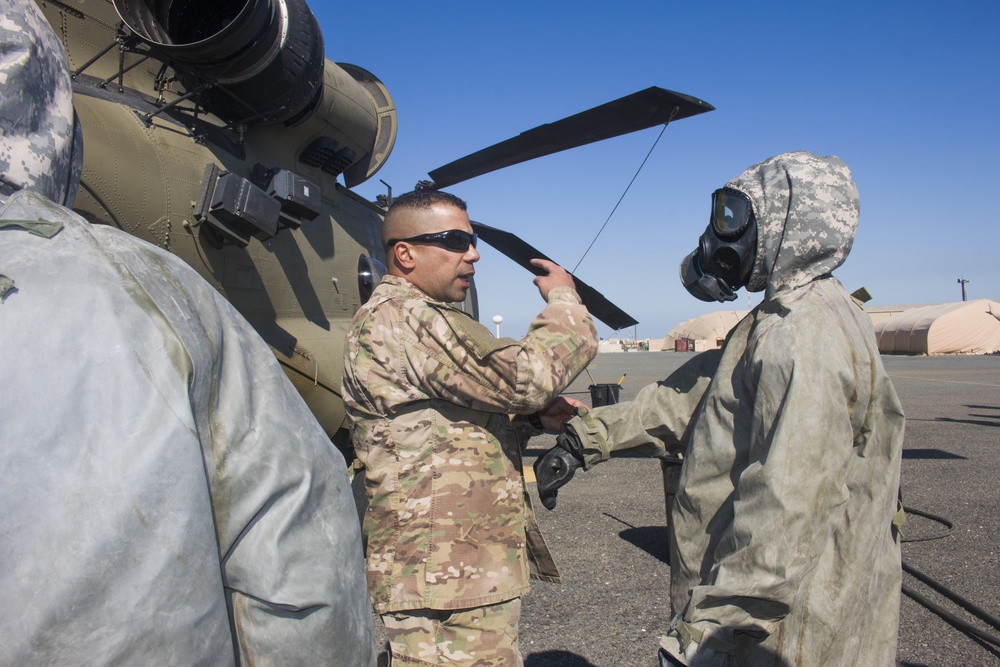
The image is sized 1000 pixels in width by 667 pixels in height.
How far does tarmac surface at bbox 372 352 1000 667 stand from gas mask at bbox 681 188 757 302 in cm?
185

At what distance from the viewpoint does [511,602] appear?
2.07m

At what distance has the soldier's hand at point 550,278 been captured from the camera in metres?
2.45

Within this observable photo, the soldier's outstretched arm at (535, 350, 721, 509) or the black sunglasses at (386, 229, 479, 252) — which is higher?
the black sunglasses at (386, 229, 479, 252)

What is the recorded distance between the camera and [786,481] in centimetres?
158

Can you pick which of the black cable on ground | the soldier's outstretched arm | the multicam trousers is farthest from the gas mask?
the black cable on ground

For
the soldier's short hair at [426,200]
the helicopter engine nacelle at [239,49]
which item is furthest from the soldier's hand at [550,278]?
the helicopter engine nacelle at [239,49]

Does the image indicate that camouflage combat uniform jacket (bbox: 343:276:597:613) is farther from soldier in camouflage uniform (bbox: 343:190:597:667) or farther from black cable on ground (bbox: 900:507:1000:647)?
black cable on ground (bbox: 900:507:1000:647)

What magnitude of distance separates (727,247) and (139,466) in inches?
70.9

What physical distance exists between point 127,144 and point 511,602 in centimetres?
326

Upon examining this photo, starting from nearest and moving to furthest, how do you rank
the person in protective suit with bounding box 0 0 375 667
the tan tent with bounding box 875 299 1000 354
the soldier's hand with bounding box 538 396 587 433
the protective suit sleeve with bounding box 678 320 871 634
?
the person in protective suit with bounding box 0 0 375 667
the protective suit sleeve with bounding box 678 320 871 634
the soldier's hand with bounding box 538 396 587 433
the tan tent with bounding box 875 299 1000 354

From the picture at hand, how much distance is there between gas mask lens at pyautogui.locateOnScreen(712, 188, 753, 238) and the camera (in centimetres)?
210

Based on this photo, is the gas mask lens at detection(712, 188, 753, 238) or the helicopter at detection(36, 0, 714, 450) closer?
the gas mask lens at detection(712, 188, 753, 238)

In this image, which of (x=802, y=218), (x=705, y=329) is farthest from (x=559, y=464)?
(x=705, y=329)

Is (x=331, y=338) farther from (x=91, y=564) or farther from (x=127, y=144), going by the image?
(x=91, y=564)
